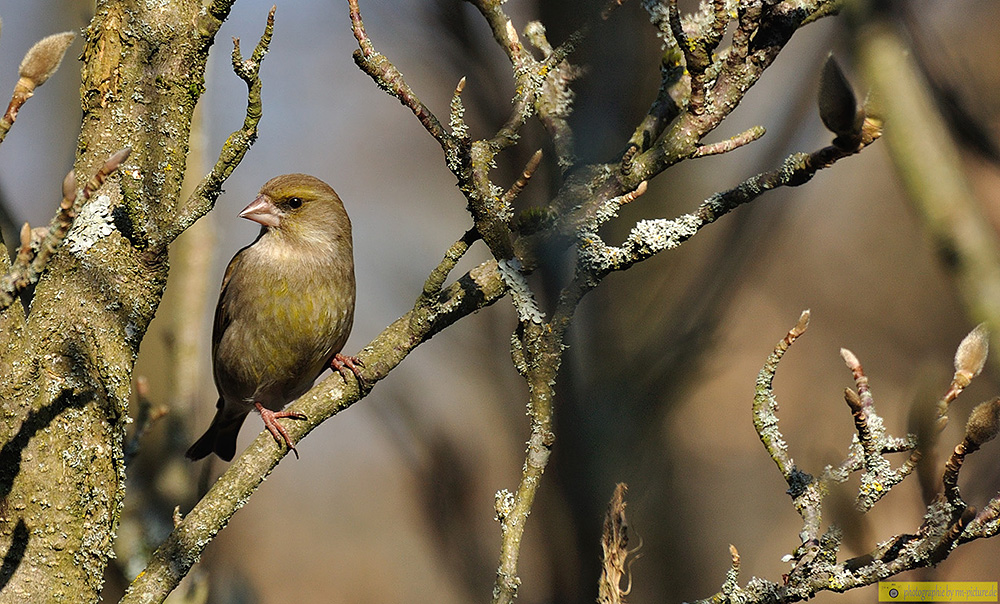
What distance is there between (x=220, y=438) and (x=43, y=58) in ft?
11.8

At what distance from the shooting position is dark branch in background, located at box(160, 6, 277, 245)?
2051 mm

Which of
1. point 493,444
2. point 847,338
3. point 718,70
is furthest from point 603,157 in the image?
point 847,338

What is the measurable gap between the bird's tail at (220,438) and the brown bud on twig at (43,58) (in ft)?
11.0

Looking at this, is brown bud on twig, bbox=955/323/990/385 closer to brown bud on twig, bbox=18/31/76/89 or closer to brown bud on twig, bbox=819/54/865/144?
brown bud on twig, bbox=819/54/865/144

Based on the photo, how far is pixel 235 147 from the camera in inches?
84.9

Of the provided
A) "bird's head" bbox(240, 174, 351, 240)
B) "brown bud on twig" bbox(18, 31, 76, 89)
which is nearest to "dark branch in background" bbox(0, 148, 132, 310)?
"brown bud on twig" bbox(18, 31, 76, 89)

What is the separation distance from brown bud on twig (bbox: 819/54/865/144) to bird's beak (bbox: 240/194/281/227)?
315cm

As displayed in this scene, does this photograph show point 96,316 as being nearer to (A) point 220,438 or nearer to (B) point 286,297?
(B) point 286,297

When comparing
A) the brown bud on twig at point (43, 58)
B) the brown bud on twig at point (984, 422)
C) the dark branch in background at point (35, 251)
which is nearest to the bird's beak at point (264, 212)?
the brown bud on twig at point (43, 58)

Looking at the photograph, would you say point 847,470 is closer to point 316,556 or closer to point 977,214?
point 977,214

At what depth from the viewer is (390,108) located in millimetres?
9289

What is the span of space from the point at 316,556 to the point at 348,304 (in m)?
5.95

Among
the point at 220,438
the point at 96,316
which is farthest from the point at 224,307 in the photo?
the point at 96,316

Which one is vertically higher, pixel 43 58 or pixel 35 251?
pixel 43 58
